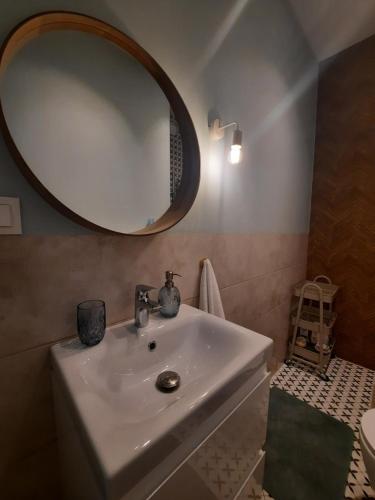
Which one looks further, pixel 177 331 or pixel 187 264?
pixel 187 264

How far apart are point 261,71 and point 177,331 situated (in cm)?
147

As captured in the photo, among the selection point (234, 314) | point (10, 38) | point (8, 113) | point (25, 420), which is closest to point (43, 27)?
point (10, 38)

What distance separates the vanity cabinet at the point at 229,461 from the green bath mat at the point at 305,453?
37cm

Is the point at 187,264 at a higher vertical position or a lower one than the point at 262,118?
lower

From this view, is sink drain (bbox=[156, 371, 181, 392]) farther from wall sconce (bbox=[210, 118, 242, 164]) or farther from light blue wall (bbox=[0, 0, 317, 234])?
wall sconce (bbox=[210, 118, 242, 164])

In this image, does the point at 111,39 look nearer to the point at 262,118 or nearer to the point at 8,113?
the point at 8,113

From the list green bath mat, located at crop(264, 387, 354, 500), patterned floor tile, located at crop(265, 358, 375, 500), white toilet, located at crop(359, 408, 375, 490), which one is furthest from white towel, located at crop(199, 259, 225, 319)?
patterned floor tile, located at crop(265, 358, 375, 500)

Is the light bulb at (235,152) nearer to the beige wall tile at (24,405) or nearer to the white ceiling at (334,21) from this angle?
the beige wall tile at (24,405)

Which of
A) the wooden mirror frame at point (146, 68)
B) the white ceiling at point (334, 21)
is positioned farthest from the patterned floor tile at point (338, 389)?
the white ceiling at point (334, 21)

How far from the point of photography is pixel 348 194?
1.86 metres

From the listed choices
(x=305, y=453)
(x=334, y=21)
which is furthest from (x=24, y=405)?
(x=334, y=21)

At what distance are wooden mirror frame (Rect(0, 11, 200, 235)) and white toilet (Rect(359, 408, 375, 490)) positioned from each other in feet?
3.72

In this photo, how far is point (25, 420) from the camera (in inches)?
26.0

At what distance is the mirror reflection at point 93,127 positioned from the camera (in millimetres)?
603
